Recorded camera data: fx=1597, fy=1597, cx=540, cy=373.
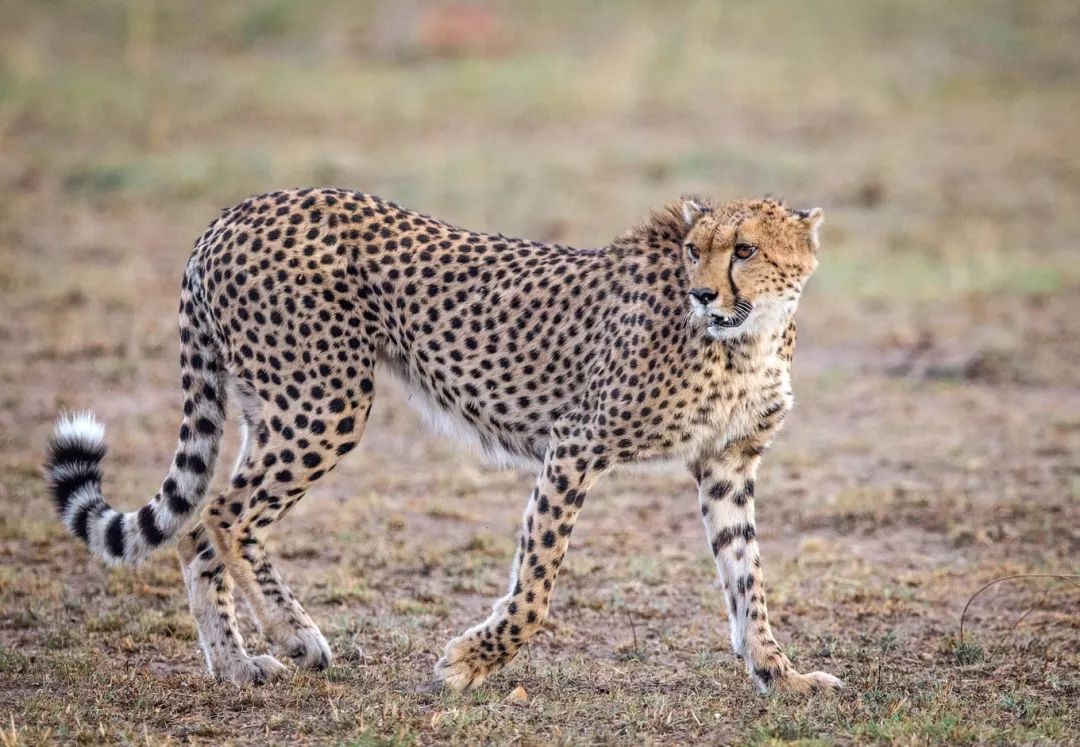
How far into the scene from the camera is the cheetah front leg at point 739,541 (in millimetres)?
4262

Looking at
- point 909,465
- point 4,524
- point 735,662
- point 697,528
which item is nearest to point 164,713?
point 735,662

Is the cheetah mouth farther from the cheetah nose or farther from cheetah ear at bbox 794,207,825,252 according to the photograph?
cheetah ear at bbox 794,207,825,252

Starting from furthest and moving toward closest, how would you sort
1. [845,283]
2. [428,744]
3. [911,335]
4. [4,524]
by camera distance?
[845,283] < [911,335] < [4,524] < [428,744]

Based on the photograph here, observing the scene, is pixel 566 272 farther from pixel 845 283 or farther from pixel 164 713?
pixel 845 283

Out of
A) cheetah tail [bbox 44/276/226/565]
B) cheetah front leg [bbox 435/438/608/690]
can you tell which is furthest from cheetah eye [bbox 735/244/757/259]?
cheetah tail [bbox 44/276/226/565]

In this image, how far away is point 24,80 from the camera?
583 inches

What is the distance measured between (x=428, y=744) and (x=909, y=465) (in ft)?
12.1

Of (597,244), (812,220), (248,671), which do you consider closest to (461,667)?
(248,671)

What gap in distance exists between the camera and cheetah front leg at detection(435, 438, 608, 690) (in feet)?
13.5

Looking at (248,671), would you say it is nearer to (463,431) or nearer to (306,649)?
(306,649)

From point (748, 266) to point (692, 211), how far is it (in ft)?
1.00

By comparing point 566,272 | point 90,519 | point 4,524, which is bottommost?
point 4,524

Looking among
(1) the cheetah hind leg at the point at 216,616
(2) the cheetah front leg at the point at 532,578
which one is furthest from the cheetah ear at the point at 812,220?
(1) the cheetah hind leg at the point at 216,616

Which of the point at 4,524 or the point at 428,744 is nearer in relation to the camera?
the point at 428,744
